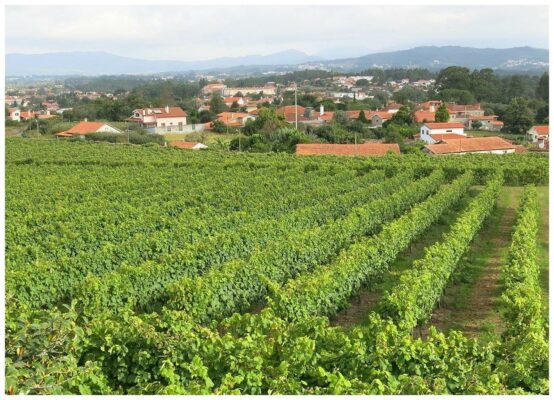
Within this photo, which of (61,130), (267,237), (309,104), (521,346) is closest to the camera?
(521,346)

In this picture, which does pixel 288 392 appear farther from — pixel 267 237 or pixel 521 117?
pixel 521 117

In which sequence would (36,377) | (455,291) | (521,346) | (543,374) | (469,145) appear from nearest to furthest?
(36,377) < (543,374) < (521,346) < (455,291) < (469,145)

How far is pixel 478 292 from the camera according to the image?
55.5 feet

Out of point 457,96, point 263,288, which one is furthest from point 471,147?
point 457,96

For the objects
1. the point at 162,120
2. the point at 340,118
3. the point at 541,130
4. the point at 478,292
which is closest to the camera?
the point at 478,292

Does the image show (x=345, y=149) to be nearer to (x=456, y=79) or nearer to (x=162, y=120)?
(x=162, y=120)

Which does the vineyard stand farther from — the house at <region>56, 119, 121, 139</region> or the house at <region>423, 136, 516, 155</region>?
the house at <region>56, 119, 121, 139</region>

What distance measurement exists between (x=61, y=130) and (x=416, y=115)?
161ft

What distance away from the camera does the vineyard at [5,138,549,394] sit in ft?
28.4

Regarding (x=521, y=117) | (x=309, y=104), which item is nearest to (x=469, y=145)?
(x=521, y=117)

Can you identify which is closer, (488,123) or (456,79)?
(488,123)

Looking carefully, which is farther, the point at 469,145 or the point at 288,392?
the point at 469,145

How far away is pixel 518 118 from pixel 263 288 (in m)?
80.2

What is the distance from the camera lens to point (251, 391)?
8359mm
